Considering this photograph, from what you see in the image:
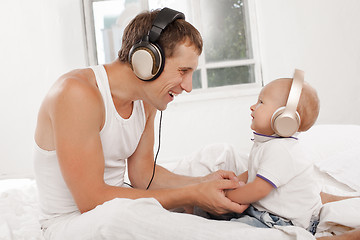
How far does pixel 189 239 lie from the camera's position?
36.3 inches

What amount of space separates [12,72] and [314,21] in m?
2.70

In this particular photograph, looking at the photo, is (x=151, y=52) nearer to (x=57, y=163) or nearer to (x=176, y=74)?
(x=176, y=74)

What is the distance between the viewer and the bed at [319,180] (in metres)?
1.12

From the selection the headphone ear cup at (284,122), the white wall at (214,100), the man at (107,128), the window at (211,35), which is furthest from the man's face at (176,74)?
the window at (211,35)

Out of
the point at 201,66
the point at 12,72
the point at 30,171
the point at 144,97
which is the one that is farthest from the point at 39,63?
the point at 144,97

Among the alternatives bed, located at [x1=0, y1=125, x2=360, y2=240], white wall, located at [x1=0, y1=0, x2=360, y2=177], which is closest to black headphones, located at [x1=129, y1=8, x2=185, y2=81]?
bed, located at [x1=0, y1=125, x2=360, y2=240]

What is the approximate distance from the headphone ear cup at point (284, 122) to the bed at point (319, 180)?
269 millimetres

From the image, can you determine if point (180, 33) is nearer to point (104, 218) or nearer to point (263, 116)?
point (263, 116)

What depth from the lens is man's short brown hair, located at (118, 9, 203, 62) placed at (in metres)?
1.18

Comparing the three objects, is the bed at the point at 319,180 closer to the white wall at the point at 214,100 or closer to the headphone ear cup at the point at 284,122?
the headphone ear cup at the point at 284,122

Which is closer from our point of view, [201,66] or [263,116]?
[263,116]

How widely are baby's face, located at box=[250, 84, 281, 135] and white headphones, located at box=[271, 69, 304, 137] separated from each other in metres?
0.07

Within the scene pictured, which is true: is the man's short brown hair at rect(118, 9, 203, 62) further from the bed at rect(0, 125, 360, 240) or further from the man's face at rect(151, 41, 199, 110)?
the bed at rect(0, 125, 360, 240)

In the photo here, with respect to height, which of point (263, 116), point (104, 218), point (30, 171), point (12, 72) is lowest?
point (30, 171)
